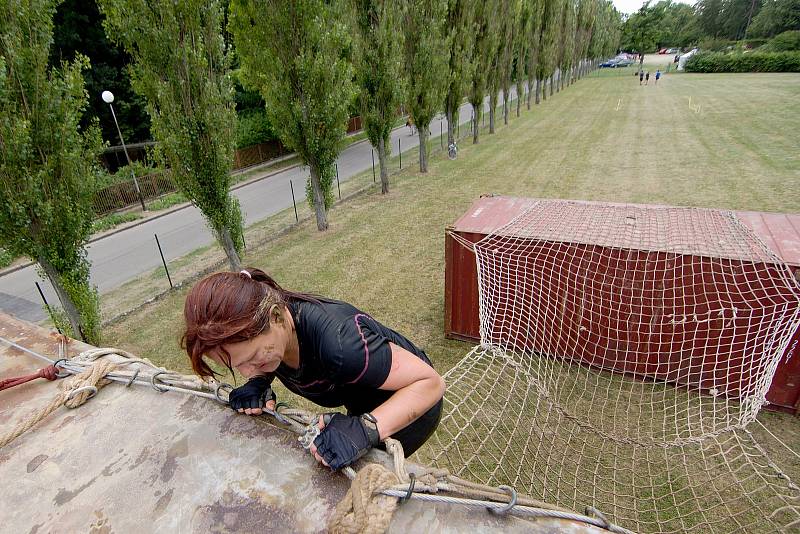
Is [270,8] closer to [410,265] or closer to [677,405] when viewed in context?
[410,265]

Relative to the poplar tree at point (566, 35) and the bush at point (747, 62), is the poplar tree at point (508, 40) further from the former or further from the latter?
the bush at point (747, 62)

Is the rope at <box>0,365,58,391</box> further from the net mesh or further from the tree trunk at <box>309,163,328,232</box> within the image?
the tree trunk at <box>309,163,328,232</box>

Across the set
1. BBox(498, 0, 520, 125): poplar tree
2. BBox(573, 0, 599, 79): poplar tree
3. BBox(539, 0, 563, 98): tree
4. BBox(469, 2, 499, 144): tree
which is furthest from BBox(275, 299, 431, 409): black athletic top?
BBox(573, 0, 599, 79): poplar tree

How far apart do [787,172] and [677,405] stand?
14.0 metres

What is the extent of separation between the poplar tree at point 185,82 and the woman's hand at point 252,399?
23.3ft

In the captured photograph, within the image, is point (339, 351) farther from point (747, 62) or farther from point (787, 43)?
point (787, 43)

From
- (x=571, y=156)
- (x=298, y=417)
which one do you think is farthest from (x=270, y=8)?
(x=571, y=156)

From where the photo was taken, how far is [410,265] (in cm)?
954

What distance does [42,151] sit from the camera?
5910 mm

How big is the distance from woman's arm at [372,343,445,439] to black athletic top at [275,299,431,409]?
48mm

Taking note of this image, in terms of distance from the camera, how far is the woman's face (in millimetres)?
1709

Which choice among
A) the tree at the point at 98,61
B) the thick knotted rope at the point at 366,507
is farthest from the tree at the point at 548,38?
the thick knotted rope at the point at 366,507

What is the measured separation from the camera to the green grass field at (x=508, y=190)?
8.02 m

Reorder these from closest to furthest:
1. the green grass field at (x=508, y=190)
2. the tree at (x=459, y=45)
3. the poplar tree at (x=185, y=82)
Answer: the poplar tree at (x=185, y=82), the green grass field at (x=508, y=190), the tree at (x=459, y=45)
